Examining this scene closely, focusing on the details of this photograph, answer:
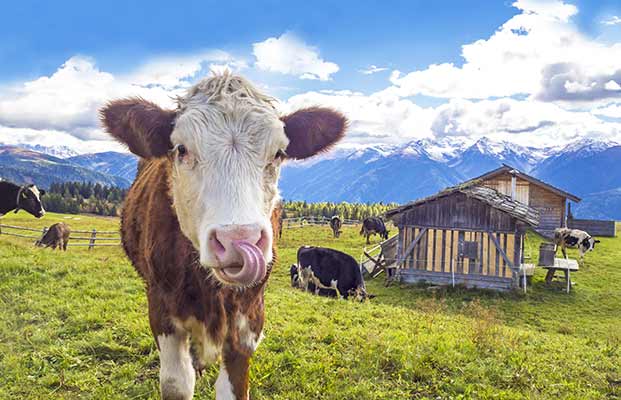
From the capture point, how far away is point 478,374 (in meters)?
5.95

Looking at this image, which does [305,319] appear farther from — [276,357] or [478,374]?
[478,374]

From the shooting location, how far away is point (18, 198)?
1819 cm

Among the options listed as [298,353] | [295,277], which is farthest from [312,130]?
[295,277]

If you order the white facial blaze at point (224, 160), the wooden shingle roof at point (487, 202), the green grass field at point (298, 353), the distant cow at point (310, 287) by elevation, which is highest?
the wooden shingle roof at point (487, 202)

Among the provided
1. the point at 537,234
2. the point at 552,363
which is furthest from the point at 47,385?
the point at 537,234

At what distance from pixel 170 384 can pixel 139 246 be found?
4.60 ft

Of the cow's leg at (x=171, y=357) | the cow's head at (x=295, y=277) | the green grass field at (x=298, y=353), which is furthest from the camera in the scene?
the cow's head at (x=295, y=277)

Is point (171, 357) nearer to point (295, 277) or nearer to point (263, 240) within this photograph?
point (263, 240)

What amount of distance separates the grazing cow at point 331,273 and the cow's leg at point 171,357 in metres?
12.6

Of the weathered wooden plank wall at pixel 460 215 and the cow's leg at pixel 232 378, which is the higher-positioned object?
the weathered wooden plank wall at pixel 460 215

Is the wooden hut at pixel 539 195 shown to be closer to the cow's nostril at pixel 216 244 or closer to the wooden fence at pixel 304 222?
the wooden fence at pixel 304 222

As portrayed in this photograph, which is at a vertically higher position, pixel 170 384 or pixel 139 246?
pixel 139 246

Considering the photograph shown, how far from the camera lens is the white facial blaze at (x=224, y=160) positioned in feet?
7.95

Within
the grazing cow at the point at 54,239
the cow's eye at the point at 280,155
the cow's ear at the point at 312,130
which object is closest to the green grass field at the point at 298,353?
the cow's ear at the point at 312,130
